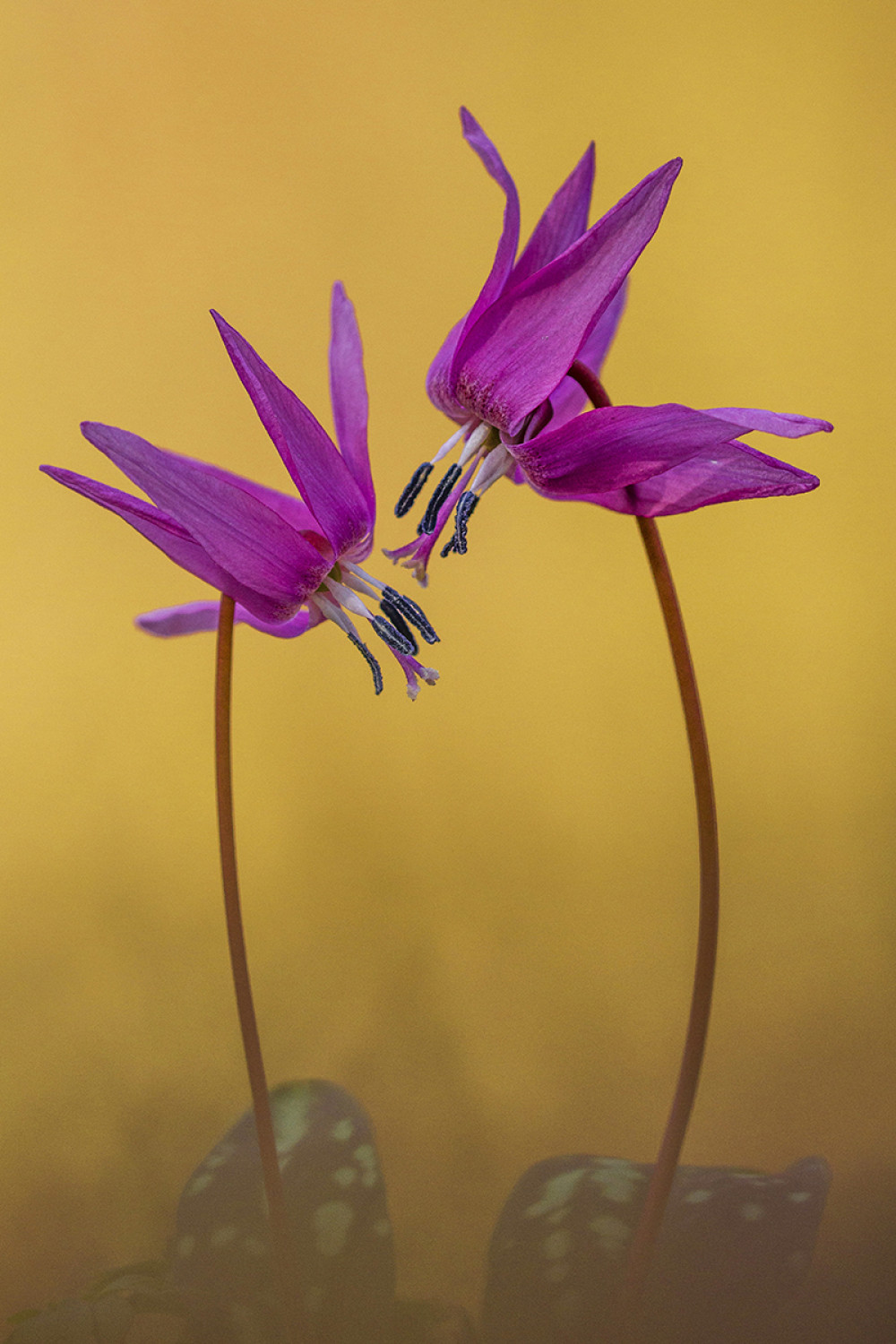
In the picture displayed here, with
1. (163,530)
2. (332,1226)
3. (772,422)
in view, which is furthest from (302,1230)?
(772,422)

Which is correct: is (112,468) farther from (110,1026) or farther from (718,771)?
(718,771)

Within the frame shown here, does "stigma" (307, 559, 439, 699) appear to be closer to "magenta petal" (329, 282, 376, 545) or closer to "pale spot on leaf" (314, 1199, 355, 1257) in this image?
"magenta petal" (329, 282, 376, 545)

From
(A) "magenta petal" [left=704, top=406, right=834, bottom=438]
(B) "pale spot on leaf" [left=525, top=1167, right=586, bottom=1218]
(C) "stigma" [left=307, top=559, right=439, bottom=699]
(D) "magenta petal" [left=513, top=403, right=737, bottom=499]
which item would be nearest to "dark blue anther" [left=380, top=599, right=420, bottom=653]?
(C) "stigma" [left=307, top=559, right=439, bottom=699]

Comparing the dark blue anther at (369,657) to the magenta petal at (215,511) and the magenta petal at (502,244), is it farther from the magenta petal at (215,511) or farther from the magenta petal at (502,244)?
the magenta petal at (502,244)

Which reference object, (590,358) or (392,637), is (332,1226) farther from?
(590,358)

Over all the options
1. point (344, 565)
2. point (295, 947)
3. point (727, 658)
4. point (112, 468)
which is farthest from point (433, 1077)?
point (112, 468)
